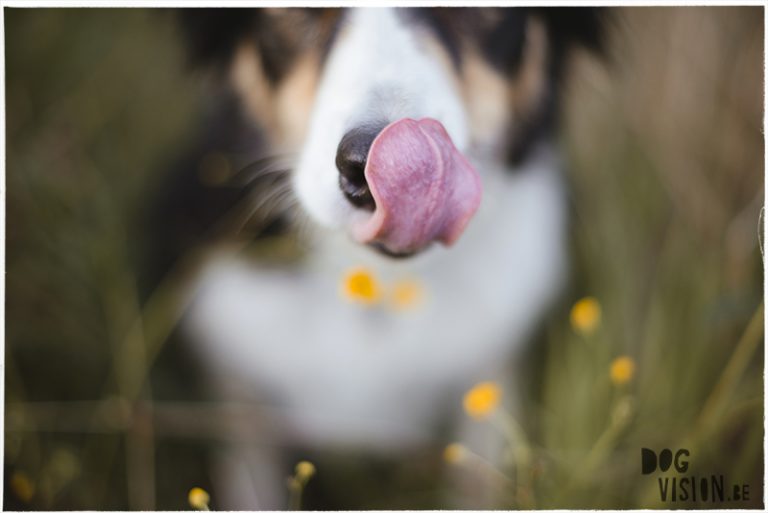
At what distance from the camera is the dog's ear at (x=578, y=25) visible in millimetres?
1045

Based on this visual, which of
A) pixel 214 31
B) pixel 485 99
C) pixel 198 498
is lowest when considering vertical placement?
pixel 198 498

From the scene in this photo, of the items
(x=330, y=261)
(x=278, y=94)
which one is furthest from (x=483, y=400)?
(x=278, y=94)

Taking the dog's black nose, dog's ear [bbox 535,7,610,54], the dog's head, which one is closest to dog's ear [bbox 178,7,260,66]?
the dog's head

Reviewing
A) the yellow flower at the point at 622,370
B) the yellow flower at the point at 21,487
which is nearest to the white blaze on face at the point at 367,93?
the yellow flower at the point at 622,370

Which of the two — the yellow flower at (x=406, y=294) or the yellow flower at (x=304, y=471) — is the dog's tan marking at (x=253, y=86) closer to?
the yellow flower at (x=406, y=294)

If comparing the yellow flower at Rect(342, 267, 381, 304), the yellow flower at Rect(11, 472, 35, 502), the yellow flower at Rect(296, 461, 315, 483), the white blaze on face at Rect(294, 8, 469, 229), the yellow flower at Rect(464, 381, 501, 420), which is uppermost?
the white blaze on face at Rect(294, 8, 469, 229)

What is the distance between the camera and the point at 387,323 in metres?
1.17

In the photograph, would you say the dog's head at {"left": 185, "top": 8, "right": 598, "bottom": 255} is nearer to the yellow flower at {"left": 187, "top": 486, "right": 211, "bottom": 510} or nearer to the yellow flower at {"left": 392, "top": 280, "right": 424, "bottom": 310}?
the yellow flower at {"left": 392, "top": 280, "right": 424, "bottom": 310}

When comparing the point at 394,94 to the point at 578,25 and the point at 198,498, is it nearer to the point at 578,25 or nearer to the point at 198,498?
the point at 578,25

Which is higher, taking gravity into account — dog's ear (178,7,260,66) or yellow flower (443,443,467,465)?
dog's ear (178,7,260,66)

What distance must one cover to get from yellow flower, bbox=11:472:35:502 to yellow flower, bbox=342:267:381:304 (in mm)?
510

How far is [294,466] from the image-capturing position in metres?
1.09

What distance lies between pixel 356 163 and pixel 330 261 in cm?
34

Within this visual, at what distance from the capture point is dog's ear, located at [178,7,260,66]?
1022 millimetres
